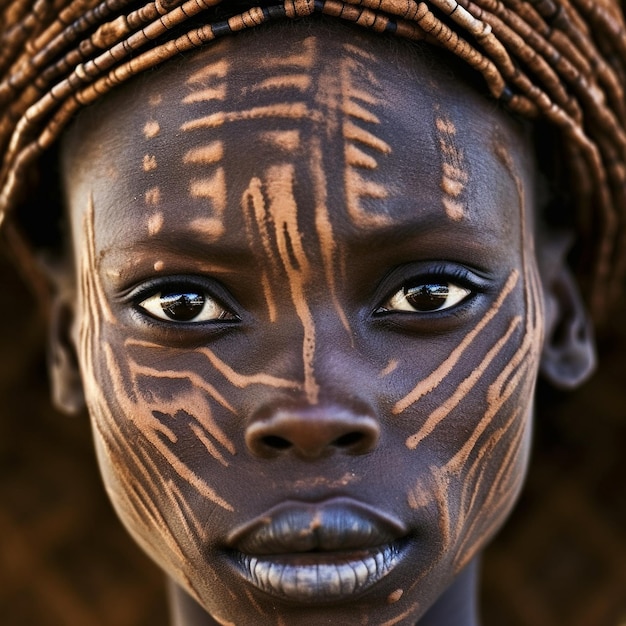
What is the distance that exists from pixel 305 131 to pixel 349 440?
49cm

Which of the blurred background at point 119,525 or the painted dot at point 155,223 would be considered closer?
the painted dot at point 155,223

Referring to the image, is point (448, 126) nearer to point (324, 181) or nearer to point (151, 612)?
point (324, 181)

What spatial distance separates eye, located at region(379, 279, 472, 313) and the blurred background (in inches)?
39.0

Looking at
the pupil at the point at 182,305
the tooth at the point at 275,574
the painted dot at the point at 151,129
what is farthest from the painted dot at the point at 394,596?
the painted dot at the point at 151,129

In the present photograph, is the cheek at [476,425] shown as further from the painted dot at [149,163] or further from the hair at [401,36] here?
the painted dot at [149,163]

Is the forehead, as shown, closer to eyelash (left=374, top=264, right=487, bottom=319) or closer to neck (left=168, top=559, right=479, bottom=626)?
eyelash (left=374, top=264, right=487, bottom=319)

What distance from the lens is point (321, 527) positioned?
5.41ft

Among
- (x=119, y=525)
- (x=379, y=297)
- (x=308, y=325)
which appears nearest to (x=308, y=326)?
(x=308, y=325)

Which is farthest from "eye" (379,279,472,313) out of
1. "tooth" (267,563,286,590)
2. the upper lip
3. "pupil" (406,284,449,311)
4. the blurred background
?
the blurred background

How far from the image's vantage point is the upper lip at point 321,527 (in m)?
1.65

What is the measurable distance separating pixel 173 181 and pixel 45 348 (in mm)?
1132

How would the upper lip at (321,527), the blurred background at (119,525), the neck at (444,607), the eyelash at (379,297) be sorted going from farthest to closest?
the blurred background at (119,525) < the neck at (444,607) < the eyelash at (379,297) < the upper lip at (321,527)

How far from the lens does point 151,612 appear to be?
9.45ft

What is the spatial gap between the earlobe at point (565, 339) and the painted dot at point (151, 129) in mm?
878
